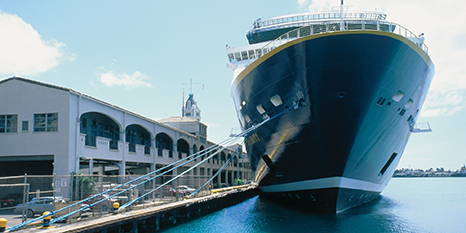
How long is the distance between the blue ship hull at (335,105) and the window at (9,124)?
1165 cm

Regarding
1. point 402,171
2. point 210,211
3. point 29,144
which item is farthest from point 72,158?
point 402,171

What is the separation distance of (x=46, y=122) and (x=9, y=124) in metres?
2.21

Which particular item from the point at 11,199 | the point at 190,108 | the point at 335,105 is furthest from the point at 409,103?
the point at 190,108

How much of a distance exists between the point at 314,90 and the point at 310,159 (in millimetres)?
2885

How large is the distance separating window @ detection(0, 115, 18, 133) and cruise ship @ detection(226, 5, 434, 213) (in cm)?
1146

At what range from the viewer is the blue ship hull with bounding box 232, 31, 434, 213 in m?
11.9

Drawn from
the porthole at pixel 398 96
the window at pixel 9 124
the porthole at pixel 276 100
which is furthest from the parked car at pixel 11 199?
the porthole at pixel 398 96

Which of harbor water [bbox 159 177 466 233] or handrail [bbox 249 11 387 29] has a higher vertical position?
handrail [bbox 249 11 387 29]

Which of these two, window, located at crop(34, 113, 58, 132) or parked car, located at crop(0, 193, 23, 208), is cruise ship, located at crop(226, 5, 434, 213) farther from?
parked car, located at crop(0, 193, 23, 208)

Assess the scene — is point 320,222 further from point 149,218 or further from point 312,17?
point 312,17

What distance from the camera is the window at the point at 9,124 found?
56.5 ft

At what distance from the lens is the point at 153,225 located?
13.7 meters

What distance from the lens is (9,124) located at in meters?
17.3

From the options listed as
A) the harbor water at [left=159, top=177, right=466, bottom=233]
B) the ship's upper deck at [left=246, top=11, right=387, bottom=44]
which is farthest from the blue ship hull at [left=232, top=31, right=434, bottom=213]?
the ship's upper deck at [left=246, top=11, right=387, bottom=44]
